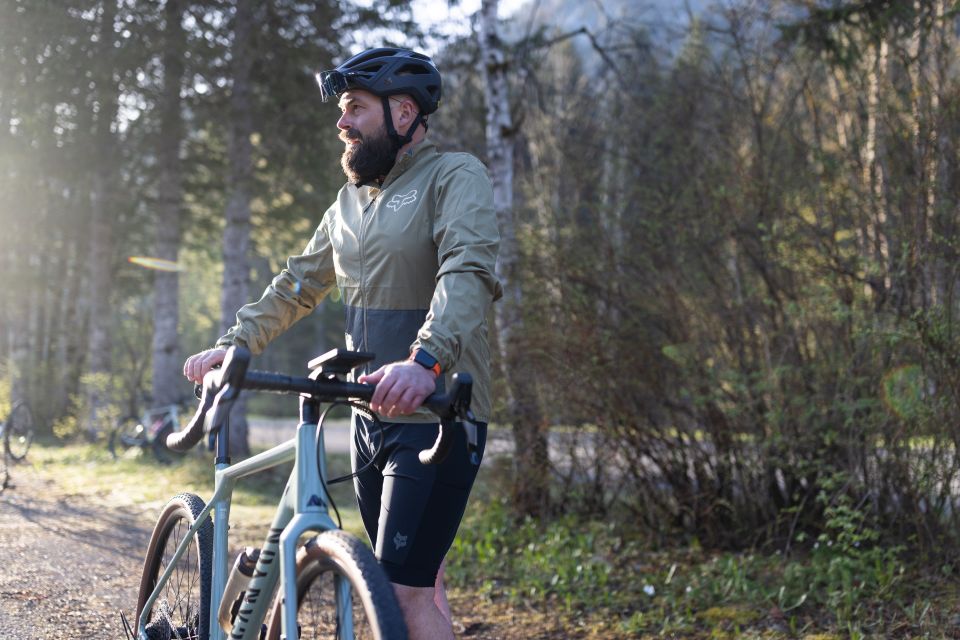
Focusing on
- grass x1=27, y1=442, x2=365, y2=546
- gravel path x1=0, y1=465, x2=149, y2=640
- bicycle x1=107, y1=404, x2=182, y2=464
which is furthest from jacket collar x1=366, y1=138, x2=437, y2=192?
bicycle x1=107, y1=404, x2=182, y2=464

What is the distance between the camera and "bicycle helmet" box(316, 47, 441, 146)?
114 inches

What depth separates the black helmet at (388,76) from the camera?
289cm

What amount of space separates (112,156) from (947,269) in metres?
15.6

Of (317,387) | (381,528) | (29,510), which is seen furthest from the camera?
(29,510)

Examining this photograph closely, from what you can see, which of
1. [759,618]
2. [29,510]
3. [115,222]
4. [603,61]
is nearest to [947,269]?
[759,618]

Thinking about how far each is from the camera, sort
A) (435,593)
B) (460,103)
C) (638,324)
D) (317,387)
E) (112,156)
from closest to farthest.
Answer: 1. (317,387)
2. (435,593)
3. (638,324)
4. (460,103)
5. (112,156)

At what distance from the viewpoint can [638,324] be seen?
6730 millimetres

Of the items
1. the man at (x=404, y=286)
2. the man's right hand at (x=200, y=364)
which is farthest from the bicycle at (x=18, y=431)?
the man at (x=404, y=286)

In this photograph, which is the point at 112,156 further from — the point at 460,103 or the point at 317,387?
the point at 317,387

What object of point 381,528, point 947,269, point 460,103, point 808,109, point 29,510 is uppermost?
point 460,103

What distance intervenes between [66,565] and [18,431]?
781 cm

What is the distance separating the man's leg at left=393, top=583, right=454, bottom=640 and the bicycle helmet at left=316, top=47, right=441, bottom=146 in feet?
4.45

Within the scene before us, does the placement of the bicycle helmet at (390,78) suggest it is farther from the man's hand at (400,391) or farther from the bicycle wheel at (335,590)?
the bicycle wheel at (335,590)

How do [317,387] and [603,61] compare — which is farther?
[603,61]
